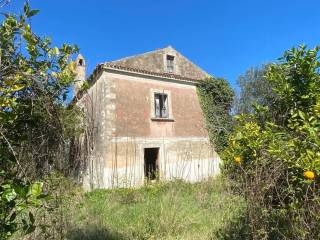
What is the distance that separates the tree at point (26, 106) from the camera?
1500mm

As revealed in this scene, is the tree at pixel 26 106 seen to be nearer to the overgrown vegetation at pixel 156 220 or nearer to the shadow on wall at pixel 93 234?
the overgrown vegetation at pixel 156 220

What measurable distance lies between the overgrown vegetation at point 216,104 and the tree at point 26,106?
13.6 meters

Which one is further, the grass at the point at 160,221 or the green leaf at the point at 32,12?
the grass at the point at 160,221

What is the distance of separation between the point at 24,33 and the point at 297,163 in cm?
237

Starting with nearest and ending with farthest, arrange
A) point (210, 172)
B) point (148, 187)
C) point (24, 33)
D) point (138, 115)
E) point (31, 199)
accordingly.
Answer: point (31, 199)
point (24, 33)
point (148, 187)
point (138, 115)
point (210, 172)

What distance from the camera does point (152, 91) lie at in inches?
554

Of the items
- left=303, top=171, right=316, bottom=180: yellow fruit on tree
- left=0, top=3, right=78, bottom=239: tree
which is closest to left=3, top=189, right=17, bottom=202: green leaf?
left=0, top=3, right=78, bottom=239: tree

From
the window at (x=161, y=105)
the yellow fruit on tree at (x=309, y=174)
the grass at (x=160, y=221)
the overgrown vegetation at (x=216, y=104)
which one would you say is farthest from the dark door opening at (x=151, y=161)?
the yellow fruit on tree at (x=309, y=174)

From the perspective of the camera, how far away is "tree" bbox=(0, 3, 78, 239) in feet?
4.92

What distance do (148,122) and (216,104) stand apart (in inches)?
173

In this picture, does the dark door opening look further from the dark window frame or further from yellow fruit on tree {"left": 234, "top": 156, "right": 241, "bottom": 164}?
yellow fruit on tree {"left": 234, "top": 156, "right": 241, "bottom": 164}

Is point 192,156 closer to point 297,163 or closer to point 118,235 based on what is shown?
point 118,235

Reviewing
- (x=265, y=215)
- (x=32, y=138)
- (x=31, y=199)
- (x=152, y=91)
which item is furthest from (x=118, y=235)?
(x=152, y=91)

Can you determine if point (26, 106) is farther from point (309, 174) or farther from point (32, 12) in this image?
point (309, 174)
